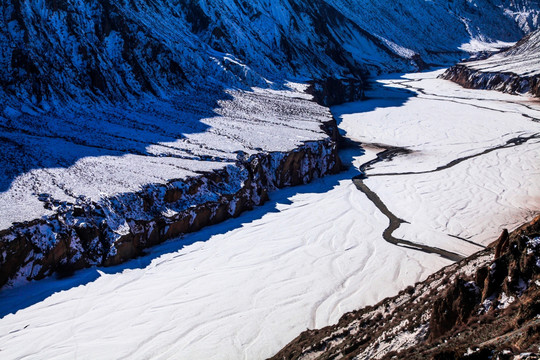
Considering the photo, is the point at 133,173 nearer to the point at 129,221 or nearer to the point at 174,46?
the point at 129,221

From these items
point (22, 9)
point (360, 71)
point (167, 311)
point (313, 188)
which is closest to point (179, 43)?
point (22, 9)

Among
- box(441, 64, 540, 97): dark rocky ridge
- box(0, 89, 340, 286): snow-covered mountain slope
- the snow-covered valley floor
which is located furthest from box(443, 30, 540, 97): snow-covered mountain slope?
box(0, 89, 340, 286): snow-covered mountain slope

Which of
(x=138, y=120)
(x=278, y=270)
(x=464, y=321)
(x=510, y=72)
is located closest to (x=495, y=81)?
(x=510, y=72)

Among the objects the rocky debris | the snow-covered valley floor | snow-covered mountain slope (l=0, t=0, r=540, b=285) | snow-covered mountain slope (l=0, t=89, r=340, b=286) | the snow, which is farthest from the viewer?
the rocky debris

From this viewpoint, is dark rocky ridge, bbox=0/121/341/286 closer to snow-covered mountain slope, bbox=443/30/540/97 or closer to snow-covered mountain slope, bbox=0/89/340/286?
snow-covered mountain slope, bbox=0/89/340/286

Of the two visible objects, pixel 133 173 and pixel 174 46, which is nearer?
pixel 133 173
